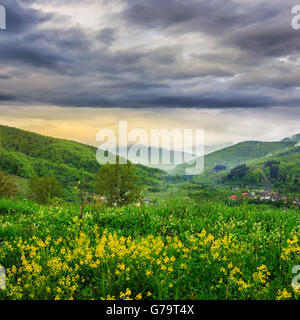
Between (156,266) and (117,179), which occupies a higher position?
(156,266)

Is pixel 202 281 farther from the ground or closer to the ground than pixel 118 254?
closer to the ground

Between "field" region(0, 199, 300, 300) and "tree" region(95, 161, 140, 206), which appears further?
"tree" region(95, 161, 140, 206)

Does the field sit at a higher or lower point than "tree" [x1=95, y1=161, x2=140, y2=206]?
higher

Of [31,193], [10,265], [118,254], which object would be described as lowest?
[31,193]

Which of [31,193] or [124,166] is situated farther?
[31,193]

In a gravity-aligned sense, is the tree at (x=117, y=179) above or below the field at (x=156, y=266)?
below

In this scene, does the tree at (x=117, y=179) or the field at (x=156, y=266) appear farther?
the tree at (x=117, y=179)

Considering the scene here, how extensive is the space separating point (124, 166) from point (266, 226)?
5382cm

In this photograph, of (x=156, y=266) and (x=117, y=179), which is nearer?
(x=156, y=266)

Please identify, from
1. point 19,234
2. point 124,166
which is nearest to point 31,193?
point 124,166
